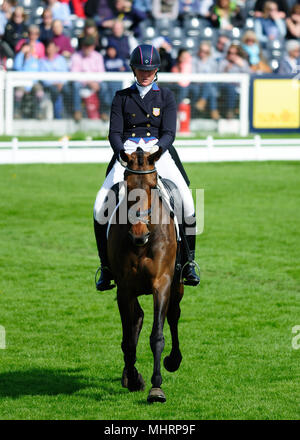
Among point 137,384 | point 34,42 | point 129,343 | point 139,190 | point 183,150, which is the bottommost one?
point 137,384

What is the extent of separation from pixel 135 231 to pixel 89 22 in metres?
20.6

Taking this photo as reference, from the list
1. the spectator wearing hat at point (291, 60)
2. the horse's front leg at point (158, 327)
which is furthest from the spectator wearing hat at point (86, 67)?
the horse's front leg at point (158, 327)

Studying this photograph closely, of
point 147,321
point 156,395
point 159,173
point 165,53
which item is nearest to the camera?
point 156,395

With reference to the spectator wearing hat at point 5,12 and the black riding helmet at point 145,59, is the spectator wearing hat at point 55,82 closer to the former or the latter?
the spectator wearing hat at point 5,12

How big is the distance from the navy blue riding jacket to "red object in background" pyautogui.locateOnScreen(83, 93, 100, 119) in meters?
18.3

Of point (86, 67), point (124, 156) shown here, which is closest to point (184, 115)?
point (86, 67)

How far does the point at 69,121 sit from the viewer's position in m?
25.3

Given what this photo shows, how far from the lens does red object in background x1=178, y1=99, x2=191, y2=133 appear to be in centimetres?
2636

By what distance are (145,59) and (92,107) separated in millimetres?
18564

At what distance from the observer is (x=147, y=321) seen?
9.83m

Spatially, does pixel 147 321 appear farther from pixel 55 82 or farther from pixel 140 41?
pixel 140 41

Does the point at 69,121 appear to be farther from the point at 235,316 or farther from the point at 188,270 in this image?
the point at 188,270
